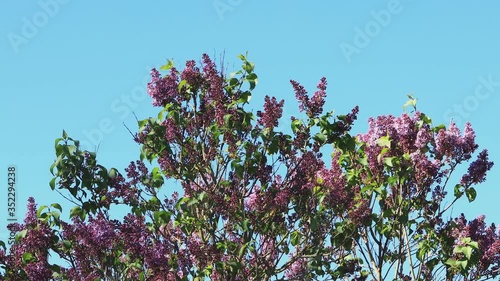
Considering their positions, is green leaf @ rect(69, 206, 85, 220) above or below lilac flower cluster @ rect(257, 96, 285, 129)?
below

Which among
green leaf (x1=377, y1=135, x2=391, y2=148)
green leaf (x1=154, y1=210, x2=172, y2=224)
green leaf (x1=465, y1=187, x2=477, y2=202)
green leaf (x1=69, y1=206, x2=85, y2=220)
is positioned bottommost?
green leaf (x1=154, y1=210, x2=172, y2=224)

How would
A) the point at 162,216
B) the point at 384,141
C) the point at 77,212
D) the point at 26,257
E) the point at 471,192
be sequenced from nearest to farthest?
the point at 26,257
the point at 162,216
the point at 77,212
the point at 384,141
the point at 471,192

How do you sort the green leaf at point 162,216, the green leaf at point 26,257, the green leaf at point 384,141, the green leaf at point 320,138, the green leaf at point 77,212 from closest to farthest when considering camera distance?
the green leaf at point 26,257, the green leaf at point 162,216, the green leaf at point 77,212, the green leaf at point 320,138, the green leaf at point 384,141

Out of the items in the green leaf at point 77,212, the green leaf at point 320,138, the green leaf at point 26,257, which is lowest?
the green leaf at point 26,257

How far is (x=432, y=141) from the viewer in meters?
8.59

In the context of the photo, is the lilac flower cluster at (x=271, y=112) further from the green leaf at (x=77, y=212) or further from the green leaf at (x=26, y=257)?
the green leaf at (x=26, y=257)

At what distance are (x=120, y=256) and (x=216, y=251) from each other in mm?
1216

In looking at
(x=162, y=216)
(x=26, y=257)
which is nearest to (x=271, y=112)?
(x=162, y=216)

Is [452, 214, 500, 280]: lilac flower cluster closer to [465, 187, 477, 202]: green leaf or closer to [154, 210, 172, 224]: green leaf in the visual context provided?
[465, 187, 477, 202]: green leaf

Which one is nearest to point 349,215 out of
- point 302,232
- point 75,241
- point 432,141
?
point 302,232

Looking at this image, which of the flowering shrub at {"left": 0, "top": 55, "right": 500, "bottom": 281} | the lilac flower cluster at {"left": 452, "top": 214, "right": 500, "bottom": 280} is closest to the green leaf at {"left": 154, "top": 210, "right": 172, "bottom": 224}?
the flowering shrub at {"left": 0, "top": 55, "right": 500, "bottom": 281}

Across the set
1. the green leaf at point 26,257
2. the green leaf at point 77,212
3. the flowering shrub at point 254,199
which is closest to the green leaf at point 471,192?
the flowering shrub at point 254,199

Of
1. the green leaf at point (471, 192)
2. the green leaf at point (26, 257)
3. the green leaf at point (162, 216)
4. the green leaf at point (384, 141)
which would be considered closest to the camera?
the green leaf at point (26, 257)

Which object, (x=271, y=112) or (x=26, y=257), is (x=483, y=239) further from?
(x=26, y=257)
